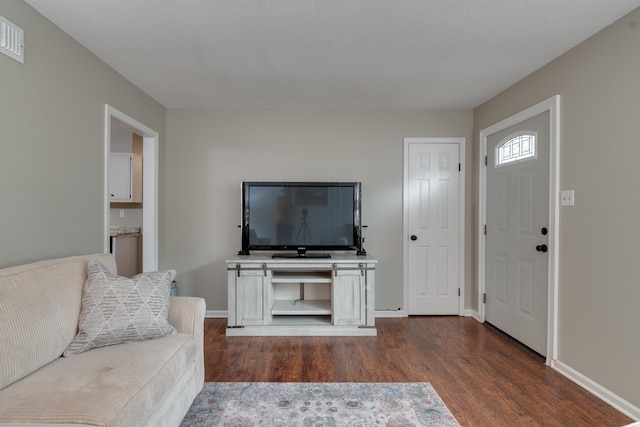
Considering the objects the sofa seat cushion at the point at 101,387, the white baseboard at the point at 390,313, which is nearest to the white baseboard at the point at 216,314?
the white baseboard at the point at 390,313

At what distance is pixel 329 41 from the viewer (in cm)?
225

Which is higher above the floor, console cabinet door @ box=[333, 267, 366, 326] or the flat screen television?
the flat screen television

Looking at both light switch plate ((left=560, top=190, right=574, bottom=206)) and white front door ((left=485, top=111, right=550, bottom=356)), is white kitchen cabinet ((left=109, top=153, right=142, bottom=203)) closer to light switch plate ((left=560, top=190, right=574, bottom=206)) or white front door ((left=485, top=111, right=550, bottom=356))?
white front door ((left=485, top=111, right=550, bottom=356))

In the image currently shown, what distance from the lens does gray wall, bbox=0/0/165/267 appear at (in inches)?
69.9

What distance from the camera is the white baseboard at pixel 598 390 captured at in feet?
6.16

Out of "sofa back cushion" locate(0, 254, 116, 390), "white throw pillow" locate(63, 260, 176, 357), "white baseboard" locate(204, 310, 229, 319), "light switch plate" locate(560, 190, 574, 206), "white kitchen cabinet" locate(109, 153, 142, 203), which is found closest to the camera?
"sofa back cushion" locate(0, 254, 116, 390)

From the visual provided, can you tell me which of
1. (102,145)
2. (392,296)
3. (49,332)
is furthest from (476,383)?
(102,145)

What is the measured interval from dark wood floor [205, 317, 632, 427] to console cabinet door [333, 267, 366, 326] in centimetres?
20

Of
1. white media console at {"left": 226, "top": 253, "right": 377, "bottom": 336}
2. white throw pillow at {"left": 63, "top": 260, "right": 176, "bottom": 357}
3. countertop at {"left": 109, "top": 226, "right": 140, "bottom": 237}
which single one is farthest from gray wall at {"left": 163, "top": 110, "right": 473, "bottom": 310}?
white throw pillow at {"left": 63, "top": 260, "right": 176, "bottom": 357}

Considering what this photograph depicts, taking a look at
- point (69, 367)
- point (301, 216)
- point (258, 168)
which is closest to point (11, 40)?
point (69, 367)

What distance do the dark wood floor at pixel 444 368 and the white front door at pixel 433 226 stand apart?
423 millimetres

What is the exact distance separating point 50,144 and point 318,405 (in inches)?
92.3

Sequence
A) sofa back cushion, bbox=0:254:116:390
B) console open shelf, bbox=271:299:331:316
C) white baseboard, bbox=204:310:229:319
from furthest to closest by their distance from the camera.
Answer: white baseboard, bbox=204:310:229:319 → console open shelf, bbox=271:299:331:316 → sofa back cushion, bbox=0:254:116:390

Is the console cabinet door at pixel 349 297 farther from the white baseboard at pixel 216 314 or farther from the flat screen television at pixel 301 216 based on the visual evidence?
the white baseboard at pixel 216 314
